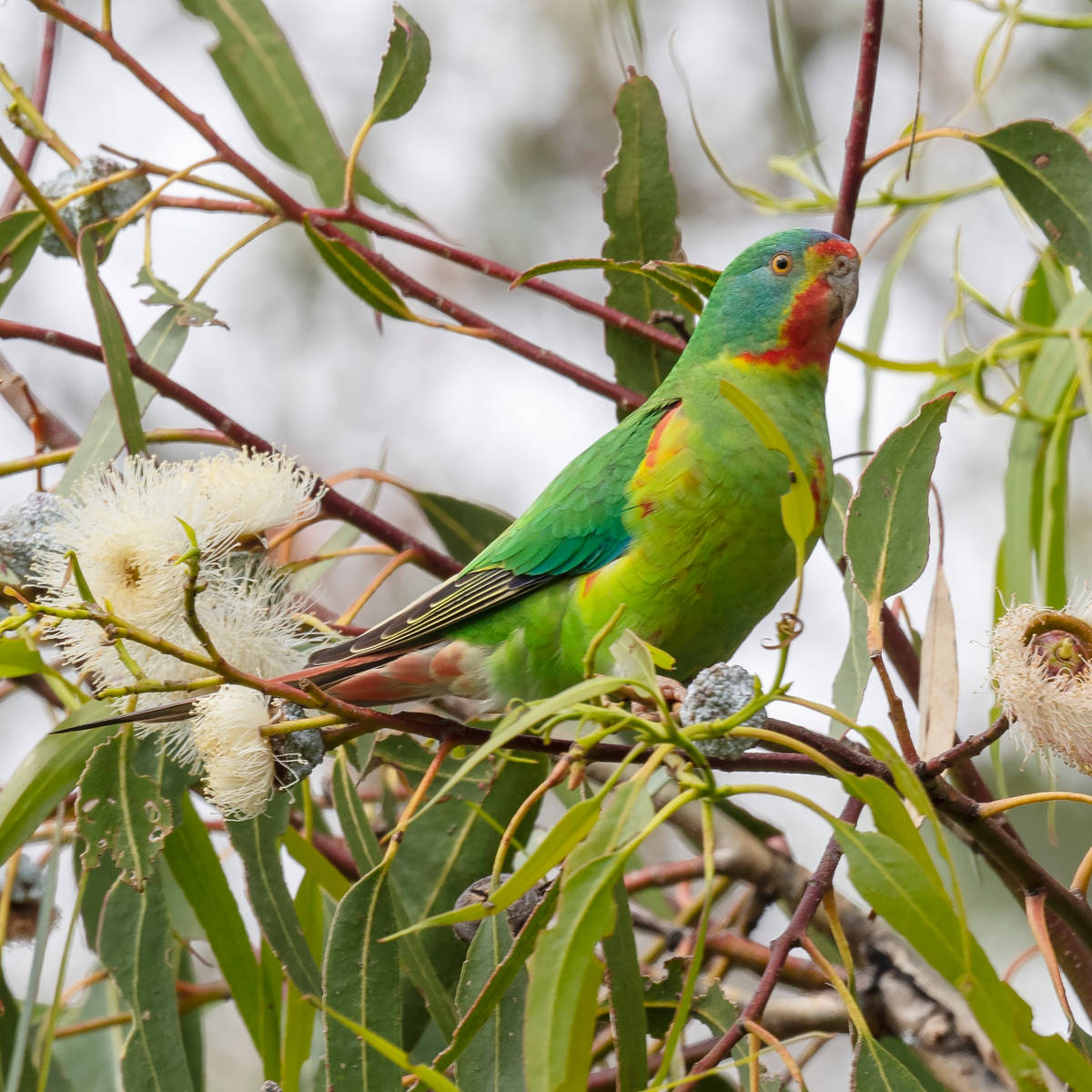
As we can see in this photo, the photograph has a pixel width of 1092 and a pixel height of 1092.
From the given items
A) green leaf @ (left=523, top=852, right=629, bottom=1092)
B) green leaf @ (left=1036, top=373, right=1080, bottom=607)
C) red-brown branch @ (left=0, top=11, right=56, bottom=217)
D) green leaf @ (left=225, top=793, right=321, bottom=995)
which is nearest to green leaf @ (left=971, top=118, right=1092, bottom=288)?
green leaf @ (left=1036, top=373, right=1080, bottom=607)

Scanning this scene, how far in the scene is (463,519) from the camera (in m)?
2.28

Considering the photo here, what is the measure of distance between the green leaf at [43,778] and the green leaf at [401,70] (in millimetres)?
1061

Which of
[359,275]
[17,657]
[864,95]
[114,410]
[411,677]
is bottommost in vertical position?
[17,657]

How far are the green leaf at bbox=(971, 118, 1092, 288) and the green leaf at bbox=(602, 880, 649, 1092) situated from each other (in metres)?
1.14

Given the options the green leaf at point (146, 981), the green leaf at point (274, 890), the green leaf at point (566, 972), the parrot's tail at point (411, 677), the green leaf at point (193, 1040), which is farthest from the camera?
the green leaf at point (193, 1040)

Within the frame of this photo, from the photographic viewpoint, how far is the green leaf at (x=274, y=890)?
162cm

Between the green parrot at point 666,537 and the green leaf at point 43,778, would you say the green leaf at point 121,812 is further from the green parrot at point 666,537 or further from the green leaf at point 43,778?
the green parrot at point 666,537

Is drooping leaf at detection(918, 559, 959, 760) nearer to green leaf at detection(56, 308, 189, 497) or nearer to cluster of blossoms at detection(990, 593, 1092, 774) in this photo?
cluster of blossoms at detection(990, 593, 1092, 774)

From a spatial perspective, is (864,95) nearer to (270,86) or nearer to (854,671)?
(854,671)

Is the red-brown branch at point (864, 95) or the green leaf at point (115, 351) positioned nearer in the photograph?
the green leaf at point (115, 351)

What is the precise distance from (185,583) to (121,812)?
45cm

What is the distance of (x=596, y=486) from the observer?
2025 millimetres

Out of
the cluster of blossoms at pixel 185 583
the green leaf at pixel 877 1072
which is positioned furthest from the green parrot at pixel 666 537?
the green leaf at pixel 877 1072

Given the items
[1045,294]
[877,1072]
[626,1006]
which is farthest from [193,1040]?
[1045,294]
